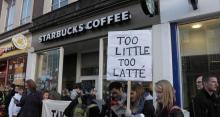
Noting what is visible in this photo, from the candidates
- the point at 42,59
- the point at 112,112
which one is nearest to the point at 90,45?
the point at 42,59

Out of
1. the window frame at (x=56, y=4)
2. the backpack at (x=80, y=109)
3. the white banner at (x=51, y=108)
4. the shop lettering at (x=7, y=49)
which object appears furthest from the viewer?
the shop lettering at (x=7, y=49)

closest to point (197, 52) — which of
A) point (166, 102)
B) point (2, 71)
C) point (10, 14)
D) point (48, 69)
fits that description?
point (166, 102)

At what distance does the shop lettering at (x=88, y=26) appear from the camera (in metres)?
8.43

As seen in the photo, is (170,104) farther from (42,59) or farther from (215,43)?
(42,59)

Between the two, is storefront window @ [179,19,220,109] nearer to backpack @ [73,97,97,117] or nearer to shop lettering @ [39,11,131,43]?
shop lettering @ [39,11,131,43]

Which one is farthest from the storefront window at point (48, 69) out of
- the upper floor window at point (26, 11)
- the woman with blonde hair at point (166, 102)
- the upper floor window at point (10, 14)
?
the woman with blonde hair at point (166, 102)

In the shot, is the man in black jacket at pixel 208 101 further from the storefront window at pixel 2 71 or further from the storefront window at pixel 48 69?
the storefront window at pixel 2 71

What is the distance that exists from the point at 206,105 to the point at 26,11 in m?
→ 11.4

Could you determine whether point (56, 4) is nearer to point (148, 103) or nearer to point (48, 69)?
point (48, 69)

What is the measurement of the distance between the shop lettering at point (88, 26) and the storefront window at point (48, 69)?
59 cm

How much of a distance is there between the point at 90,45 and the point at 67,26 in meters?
1.08

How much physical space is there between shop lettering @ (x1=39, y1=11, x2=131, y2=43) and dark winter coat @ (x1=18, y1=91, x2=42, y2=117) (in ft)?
10.3

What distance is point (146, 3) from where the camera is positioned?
6898 millimetres

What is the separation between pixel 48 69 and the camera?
11289 mm
